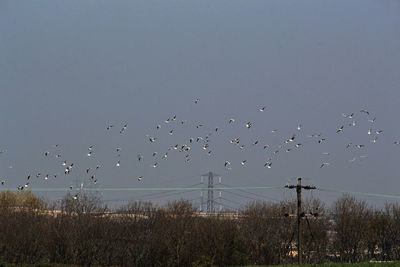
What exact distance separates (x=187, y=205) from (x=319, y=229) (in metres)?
21.3

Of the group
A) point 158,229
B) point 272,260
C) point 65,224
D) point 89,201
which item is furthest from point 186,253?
point 89,201

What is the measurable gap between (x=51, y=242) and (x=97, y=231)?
20.3 feet

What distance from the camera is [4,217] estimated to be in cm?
8288

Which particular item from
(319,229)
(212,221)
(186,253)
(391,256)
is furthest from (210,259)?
(391,256)

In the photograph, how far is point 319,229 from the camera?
8150 cm

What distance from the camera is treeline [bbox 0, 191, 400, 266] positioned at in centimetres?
7488

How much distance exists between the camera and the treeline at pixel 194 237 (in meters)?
74.9

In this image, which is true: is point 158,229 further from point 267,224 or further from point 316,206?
point 316,206

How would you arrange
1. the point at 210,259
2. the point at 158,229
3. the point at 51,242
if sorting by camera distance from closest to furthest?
the point at 210,259, the point at 51,242, the point at 158,229

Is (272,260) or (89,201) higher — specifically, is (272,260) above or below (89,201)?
below

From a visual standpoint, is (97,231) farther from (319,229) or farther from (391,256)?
(391,256)

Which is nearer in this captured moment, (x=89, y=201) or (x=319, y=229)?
(x=319, y=229)

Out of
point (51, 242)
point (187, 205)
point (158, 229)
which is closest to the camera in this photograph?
point (51, 242)

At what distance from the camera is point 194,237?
78625 mm
